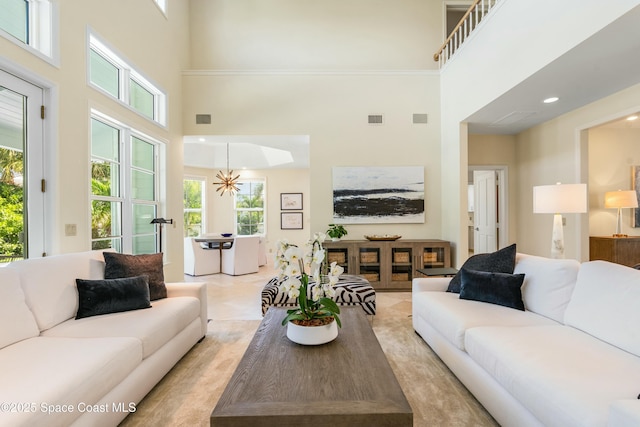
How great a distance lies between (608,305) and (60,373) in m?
2.86

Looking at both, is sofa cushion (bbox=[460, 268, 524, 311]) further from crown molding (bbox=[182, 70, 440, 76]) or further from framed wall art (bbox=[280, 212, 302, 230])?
framed wall art (bbox=[280, 212, 302, 230])

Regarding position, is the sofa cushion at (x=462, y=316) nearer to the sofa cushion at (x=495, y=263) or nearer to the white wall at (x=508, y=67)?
the sofa cushion at (x=495, y=263)

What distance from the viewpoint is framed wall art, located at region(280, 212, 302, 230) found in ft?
28.7

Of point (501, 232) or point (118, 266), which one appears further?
point (501, 232)

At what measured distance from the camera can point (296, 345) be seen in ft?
5.94

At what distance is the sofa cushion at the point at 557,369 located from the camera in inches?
48.2

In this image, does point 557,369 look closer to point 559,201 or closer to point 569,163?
point 559,201

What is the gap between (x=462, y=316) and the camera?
2189mm

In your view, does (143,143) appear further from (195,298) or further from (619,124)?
(619,124)

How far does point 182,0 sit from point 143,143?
8.92 ft

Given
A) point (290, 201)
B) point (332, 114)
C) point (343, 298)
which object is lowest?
point (343, 298)

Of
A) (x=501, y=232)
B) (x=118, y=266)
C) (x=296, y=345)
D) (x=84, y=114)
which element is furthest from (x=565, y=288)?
(x=84, y=114)

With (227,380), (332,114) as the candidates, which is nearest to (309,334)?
(227,380)

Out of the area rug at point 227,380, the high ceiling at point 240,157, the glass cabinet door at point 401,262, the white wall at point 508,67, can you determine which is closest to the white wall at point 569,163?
the white wall at point 508,67
